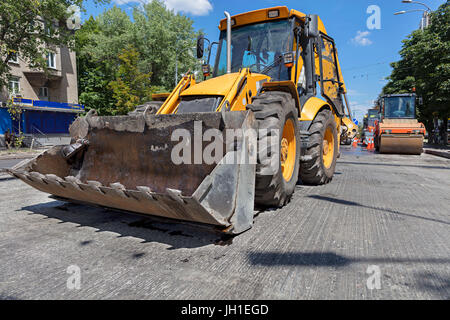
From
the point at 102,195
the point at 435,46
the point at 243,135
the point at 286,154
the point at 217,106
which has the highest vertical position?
the point at 435,46

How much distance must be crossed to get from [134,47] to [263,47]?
85.2 feet

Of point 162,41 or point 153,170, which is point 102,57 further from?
point 153,170

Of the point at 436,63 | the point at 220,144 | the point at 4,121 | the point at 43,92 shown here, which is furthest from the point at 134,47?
the point at 220,144

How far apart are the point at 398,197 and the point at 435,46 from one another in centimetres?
1888

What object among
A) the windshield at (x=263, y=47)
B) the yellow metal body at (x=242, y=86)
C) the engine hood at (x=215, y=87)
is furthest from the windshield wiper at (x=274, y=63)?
the engine hood at (x=215, y=87)

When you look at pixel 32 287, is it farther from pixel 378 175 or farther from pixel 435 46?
pixel 435 46

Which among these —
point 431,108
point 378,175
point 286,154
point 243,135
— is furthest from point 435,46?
point 243,135

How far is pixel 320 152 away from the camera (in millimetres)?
5297

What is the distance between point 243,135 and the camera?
3.04 m

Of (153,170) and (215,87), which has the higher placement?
(215,87)

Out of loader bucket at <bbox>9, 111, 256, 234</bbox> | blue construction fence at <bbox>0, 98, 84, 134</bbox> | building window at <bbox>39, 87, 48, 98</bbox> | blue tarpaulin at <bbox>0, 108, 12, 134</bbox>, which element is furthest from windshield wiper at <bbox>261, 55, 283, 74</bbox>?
building window at <bbox>39, 87, 48, 98</bbox>

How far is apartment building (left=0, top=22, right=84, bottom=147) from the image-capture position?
22.4 meters

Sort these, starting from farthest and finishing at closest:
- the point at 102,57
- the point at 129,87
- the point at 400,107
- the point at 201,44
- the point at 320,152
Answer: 1. the point at 102,57
2. the point at 129,87
3. the point at 400,107
4. the point at 201,44
5. the point at 320,152

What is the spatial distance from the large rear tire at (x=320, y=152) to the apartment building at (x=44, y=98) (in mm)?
21464
